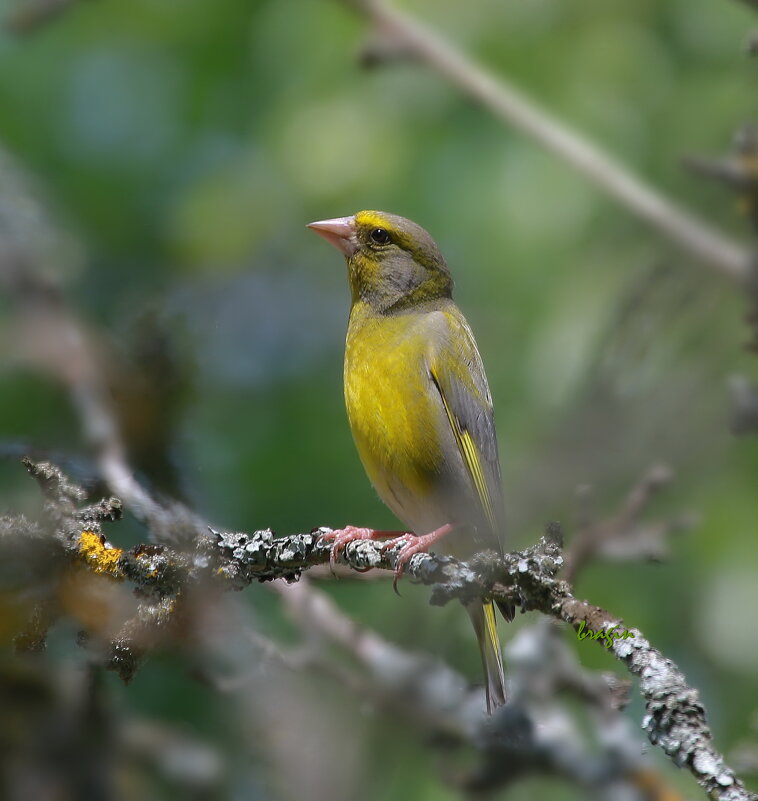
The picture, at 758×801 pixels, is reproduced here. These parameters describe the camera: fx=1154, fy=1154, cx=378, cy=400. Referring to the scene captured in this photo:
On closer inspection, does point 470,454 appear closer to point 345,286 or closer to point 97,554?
point 97,554

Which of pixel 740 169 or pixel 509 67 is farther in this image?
pixel 509 67

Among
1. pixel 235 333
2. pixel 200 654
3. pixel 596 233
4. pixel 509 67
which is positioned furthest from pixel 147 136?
pixel 200 654

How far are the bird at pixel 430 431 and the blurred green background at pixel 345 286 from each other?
27 cm

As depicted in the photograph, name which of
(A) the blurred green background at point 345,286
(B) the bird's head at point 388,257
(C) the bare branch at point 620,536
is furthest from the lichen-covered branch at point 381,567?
(B) the bird's head at point 388,257

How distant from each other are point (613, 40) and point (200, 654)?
4545mm

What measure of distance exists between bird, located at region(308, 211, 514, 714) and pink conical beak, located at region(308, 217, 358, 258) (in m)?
0.45

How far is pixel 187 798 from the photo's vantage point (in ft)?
8.83

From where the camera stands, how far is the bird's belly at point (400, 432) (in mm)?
4605

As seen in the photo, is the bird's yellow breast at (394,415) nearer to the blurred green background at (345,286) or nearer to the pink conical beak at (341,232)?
the blurred green background at (345,286)

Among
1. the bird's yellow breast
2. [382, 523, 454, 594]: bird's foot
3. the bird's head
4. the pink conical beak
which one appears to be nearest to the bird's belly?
the bird's yellow breast

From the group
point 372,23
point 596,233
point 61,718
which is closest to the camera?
point 61,718

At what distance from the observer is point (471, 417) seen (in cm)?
494

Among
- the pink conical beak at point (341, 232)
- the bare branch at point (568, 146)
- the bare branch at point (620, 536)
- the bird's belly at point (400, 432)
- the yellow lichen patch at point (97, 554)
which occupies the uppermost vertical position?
the pink conical beak at point (341, 232)

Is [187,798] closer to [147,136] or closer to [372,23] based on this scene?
[372,23]
